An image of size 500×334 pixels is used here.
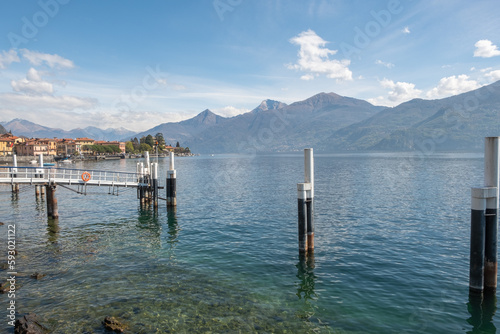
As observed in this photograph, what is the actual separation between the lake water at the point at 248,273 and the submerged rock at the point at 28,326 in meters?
0.32

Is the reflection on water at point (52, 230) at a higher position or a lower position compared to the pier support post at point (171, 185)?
lower

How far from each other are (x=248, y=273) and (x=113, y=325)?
7910 mm

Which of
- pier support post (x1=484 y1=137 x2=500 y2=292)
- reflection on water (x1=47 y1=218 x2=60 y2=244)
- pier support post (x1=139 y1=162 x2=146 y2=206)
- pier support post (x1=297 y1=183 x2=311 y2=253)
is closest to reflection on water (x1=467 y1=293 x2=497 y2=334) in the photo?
pier support post (x1=484 y1=137 x2=500 y2=292)

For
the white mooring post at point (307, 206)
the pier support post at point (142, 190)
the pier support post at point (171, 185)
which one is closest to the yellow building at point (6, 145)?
the pier support post at point (142, 190)

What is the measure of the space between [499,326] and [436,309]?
2178 mm

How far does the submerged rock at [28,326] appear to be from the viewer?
36.9 feet

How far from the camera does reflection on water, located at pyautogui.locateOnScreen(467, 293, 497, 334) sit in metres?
12.2

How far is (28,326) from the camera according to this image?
11.4 m

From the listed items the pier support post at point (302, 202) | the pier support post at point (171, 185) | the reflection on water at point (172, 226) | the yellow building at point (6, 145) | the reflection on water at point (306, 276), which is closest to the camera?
the reflection on water at point (306, 276)

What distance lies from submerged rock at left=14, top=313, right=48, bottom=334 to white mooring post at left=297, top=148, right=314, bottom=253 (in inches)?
531

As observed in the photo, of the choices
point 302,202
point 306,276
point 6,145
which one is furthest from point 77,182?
point 6,145

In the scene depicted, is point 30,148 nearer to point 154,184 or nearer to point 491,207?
point 154,184

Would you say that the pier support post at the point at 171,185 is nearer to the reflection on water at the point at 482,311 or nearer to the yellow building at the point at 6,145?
the reflection on water at the point at 482,311

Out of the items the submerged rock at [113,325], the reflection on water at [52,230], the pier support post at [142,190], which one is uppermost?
the pier support post at [142,190]
